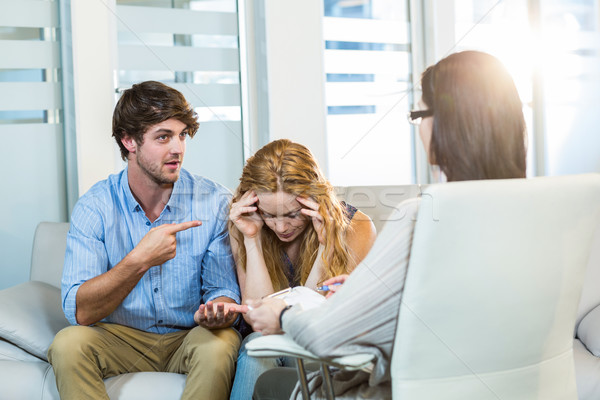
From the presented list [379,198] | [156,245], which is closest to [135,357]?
[156,245]

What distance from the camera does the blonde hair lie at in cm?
173

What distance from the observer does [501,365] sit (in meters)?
0.96

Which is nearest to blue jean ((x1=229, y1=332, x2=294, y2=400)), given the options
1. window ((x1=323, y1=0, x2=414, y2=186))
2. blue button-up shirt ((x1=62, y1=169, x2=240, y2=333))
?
blue button-up shirt ((x1=62, y1=169, x2=240, y2=333))

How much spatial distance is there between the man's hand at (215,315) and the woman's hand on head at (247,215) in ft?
0.86

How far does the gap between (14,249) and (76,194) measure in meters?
0.36

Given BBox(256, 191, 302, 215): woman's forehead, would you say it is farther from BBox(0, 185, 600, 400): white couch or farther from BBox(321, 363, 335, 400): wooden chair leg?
BBox(321, 363, 335, 400): wooden chair leg

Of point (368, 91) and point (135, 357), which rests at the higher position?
point (368, 91)

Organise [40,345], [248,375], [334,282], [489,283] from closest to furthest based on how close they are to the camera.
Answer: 1. [489,283]
2. [334,282]
3. [248,375]
4. [40,345]

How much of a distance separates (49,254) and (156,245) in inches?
29.4

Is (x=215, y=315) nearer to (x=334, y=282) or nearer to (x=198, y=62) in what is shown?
(x=334, y=282)

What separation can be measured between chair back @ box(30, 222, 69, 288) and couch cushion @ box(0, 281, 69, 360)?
11cm

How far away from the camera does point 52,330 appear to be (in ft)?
6.06

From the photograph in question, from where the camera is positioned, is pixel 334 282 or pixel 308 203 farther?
pixel 308 203

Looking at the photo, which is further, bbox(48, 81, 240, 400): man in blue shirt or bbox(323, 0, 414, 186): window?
bbox(323, 0, 414, 186): window
